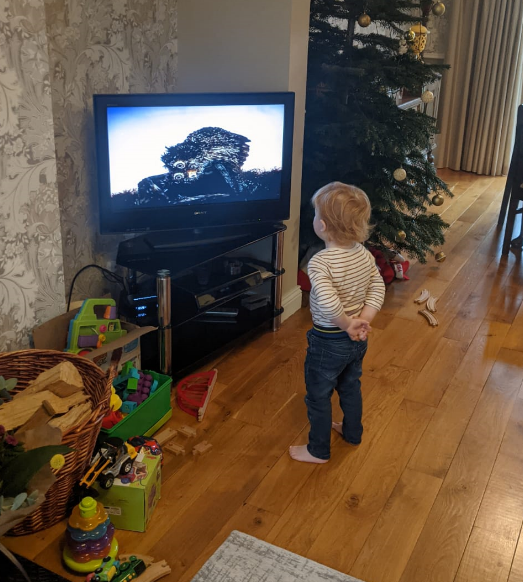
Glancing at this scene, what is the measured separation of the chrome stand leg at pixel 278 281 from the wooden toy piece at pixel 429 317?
2.53 feet

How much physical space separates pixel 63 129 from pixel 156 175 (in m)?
0.40

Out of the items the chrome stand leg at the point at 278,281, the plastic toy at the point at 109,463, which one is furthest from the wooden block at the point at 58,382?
the chrome stand leg at the point at 278,281

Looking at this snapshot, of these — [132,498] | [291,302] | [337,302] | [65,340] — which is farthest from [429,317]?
[132,498]

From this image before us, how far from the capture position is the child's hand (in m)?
2.09

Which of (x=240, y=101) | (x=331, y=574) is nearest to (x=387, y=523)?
(x=331, y=574)

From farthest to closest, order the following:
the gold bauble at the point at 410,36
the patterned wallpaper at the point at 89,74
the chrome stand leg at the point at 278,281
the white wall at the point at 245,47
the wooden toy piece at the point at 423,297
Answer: the wooden toy piece at the point at 423,297 → the gold bauble at the point at 410,36 → the chrome stand leg at the point at 278,281 → the white wall at the point at 245,47 → the patterned wallpaper at the point at 89,74

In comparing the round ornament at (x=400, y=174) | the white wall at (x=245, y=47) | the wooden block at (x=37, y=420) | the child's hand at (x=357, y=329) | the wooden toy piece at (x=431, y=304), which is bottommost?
the wooden toy piece at (x=431, y=304)

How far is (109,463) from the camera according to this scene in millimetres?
1980

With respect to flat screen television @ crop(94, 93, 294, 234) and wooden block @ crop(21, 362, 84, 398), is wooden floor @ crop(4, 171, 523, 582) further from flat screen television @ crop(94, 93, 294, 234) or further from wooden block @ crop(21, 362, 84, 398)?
flat screen television @ crop(94, 93, 294, 234)

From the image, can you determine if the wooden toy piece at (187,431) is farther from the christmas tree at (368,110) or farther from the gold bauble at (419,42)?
the gold bauble at (419,42)

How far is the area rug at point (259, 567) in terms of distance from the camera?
1849 mm

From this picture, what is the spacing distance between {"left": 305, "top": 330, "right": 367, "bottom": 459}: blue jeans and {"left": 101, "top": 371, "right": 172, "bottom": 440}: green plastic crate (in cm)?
53

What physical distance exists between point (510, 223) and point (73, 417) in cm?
345

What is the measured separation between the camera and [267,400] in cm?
271
